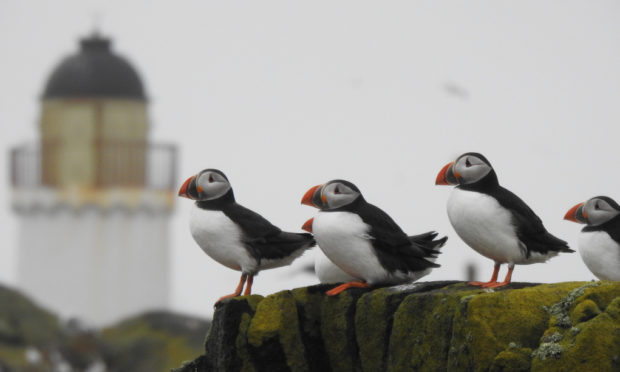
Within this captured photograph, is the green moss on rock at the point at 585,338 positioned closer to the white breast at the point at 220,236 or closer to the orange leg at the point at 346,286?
the orange leg at the point at 346,286

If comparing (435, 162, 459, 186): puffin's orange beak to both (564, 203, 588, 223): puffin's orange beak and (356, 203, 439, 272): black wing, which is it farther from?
(564, 203, 588, 223): puffin's orange beak

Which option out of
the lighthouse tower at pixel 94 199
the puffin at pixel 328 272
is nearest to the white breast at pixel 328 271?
the puffin at pixel 328 272

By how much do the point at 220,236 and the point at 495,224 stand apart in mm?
1916

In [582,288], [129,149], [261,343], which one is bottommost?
[129,149]

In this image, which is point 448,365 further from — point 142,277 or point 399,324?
point 142,277

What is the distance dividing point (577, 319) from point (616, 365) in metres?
0.40

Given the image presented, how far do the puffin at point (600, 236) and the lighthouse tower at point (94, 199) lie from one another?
30123mm

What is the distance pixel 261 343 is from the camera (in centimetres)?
1112

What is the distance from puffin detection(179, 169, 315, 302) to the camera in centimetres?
1122

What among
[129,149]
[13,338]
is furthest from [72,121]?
[13,338]

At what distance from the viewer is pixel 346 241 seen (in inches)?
420

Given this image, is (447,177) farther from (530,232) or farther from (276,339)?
(276,339)

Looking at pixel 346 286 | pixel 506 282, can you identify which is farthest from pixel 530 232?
pixel 346 286

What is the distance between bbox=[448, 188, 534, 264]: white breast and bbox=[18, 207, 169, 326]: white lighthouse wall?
30.3m
